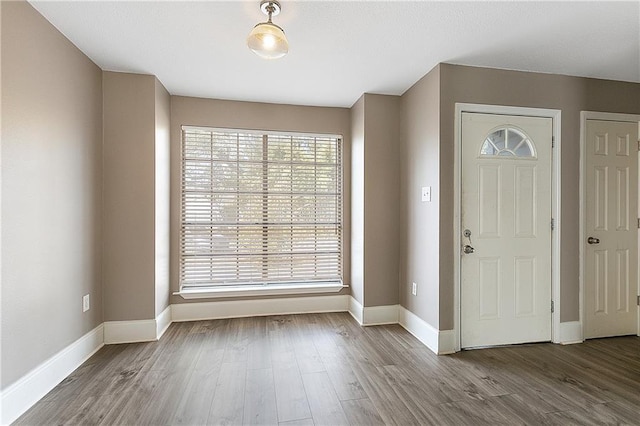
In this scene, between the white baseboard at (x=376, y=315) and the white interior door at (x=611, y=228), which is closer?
the white interior door at (x=611, y=228)

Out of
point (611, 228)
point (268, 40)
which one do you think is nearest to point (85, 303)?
point (268, 40)

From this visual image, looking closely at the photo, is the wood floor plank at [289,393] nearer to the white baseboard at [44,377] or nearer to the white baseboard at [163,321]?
the white baseboard at [163,321]

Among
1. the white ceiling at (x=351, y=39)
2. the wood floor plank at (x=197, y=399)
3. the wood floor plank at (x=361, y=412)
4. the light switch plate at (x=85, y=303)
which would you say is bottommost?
the wood floor plank at (x=197, y=399)

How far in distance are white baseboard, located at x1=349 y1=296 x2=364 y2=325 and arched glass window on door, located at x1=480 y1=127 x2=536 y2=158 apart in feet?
6.62

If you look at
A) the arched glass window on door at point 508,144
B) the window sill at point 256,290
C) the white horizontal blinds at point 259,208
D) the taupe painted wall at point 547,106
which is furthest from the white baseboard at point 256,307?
the arched glass window on door at point 508,144

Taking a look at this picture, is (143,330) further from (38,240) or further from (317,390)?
(317,390)

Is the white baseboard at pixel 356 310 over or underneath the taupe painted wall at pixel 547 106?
underneath

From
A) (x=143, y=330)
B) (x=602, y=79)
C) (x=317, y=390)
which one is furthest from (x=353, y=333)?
(x=602, y=79)

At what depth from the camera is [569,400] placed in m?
2.01

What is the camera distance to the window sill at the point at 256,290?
3.49 meters

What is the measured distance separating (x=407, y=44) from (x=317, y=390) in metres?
2.65

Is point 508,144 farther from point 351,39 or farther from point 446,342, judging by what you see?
point 446,342

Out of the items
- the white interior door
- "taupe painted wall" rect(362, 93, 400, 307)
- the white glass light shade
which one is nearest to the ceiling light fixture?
the white glass light shade

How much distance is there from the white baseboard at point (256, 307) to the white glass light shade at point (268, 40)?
2694 millimetres
